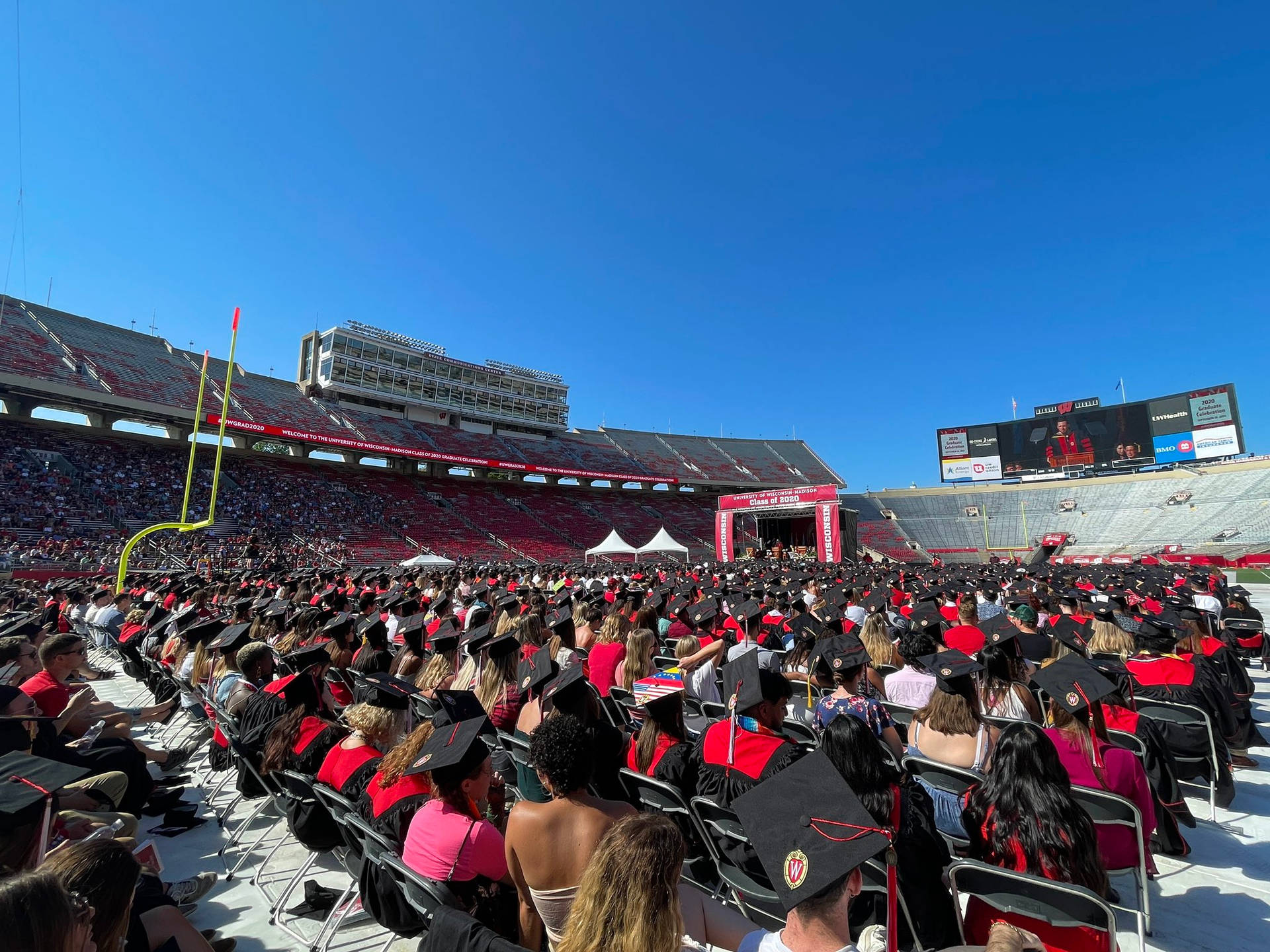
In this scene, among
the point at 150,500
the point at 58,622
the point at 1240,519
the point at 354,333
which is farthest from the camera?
the point at 354,333

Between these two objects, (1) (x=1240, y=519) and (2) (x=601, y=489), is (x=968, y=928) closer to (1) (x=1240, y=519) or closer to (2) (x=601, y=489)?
(2) (x=601, y=489)

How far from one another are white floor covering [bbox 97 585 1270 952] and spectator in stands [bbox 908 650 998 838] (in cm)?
106

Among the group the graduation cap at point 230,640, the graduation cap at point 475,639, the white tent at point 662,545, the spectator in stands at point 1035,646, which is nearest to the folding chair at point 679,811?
the graduation cap at point 475,639

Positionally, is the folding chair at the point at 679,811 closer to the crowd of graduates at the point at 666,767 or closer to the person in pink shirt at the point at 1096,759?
the crowd of graduates at the point at 666,767

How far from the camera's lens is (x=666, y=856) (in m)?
1.56

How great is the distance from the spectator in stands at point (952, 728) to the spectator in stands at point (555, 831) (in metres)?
2.13

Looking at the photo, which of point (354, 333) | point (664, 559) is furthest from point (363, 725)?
point (354, 333)

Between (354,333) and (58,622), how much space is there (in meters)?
35.4

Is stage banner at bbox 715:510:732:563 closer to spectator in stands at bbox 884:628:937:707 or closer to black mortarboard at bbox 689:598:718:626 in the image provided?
black mortarboard at bbox 689:598:718:626

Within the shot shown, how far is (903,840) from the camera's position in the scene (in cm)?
240

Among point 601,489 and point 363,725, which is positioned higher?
point 601,489

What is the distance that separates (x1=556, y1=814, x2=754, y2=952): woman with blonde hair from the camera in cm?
148

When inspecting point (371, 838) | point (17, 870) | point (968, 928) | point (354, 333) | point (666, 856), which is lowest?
point (968, 928)

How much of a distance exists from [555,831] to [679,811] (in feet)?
3.33
